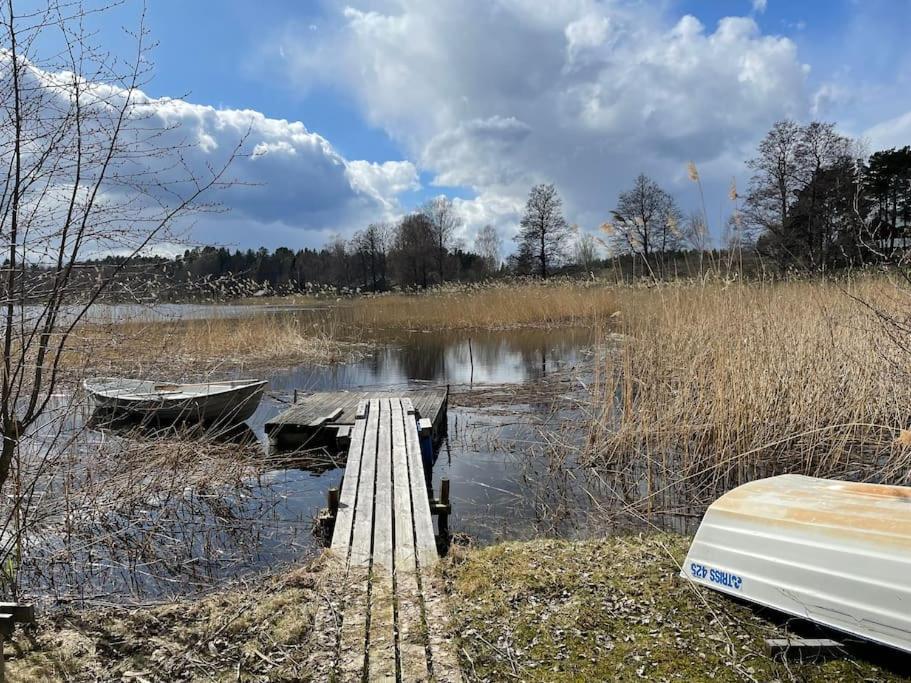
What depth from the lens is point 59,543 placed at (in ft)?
13.1

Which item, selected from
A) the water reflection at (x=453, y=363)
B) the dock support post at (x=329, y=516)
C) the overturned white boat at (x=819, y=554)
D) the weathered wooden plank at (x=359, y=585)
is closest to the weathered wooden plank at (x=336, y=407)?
the water reflection at (x=453, y=363)

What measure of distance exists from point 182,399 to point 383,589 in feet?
16.9

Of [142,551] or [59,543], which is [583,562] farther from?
[59,543]

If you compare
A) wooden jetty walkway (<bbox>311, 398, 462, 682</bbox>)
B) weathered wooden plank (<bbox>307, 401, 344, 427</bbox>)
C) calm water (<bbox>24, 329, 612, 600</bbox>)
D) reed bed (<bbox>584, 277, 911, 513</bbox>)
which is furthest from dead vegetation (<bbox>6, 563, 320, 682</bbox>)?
weathered wooden plank (<bbox>307, 401, 344, 427</bbox>)

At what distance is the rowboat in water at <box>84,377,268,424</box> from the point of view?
7027 millimetres

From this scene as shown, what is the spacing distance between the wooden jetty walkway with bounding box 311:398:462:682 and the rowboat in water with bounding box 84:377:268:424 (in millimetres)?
3111

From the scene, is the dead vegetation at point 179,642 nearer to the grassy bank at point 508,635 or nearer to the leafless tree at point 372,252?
the grassy bank at point 508,635

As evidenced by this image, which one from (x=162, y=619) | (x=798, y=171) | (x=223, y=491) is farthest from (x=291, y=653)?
(x=798, y=171)

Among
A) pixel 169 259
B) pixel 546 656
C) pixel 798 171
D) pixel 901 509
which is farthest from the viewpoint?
pixel 798 171

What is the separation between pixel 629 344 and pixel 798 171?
19.1 metres

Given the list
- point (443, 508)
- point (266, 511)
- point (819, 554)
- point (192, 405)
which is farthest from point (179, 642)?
point (192, 405)

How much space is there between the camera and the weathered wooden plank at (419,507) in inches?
131

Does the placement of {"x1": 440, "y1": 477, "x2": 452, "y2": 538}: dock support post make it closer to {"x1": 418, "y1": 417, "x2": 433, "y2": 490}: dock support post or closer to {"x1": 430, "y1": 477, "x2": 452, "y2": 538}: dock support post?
{"x1": 430, "y1": 477, "x2": 452, "y2": 538}: dock support post

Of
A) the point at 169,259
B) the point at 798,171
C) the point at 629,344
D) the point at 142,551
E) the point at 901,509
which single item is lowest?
the point at 142,551
